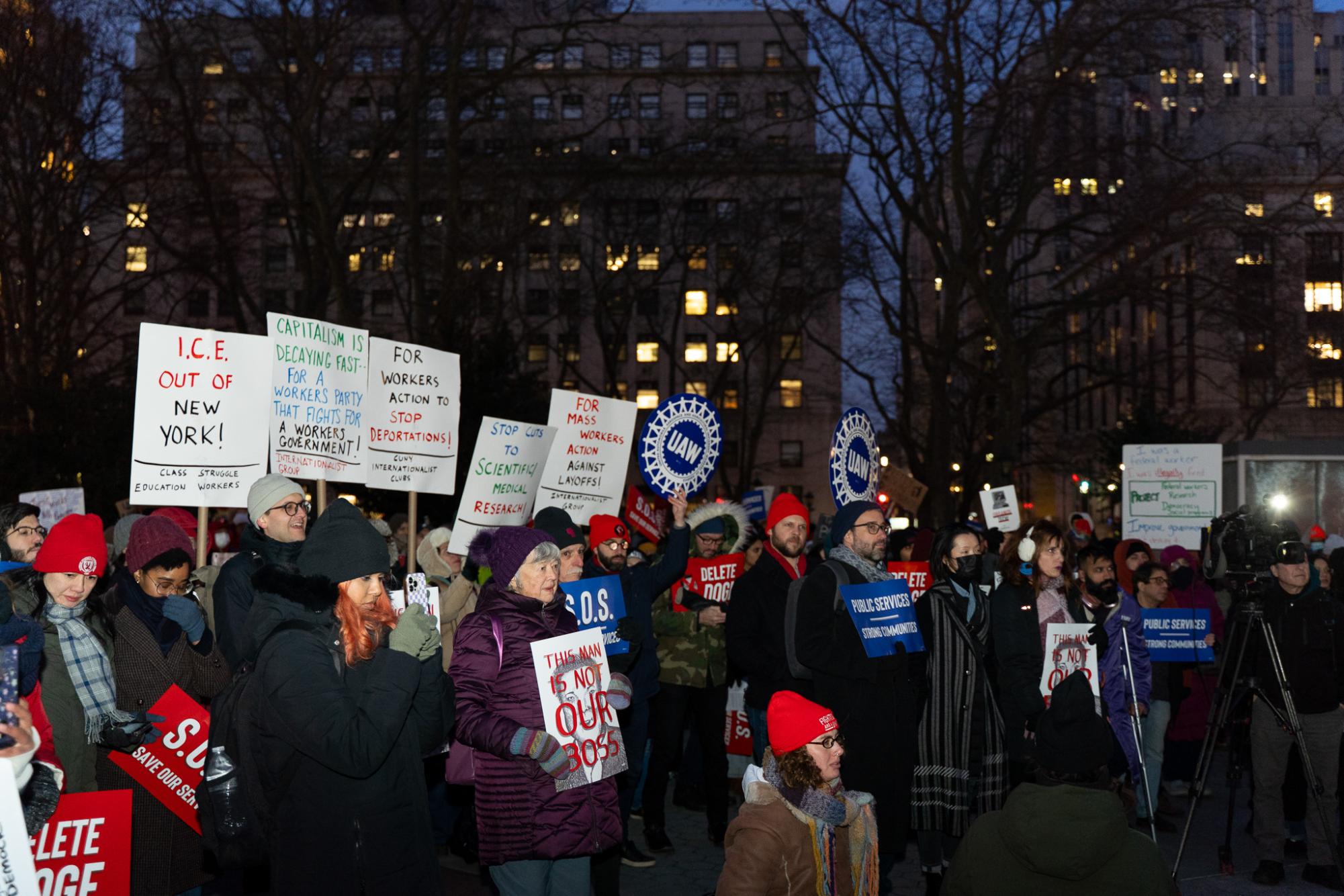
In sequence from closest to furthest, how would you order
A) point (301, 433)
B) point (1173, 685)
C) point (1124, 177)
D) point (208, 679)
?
point (208, 679) < point (301, 433) < point (1173, 685) < point (1124, 177)

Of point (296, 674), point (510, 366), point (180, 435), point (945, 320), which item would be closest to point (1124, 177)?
point (945, 320)

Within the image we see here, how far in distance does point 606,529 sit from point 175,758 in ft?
11.4

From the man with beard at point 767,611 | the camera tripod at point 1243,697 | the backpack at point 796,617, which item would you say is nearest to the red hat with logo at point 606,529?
the man with beard at point 767,611

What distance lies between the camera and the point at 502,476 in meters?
10.1

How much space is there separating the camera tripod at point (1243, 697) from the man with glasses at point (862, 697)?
5.73 feet

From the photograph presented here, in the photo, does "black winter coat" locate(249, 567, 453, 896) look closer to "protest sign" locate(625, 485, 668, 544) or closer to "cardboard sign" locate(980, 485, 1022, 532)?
"protest sign" locate(625, 485, 668, 544)

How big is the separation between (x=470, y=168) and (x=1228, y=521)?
21462 mm

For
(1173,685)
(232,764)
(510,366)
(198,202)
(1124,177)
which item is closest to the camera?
(232,764)

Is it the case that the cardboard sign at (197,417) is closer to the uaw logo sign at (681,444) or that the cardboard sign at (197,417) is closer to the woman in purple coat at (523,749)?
the uaw logo sign at (681,444)

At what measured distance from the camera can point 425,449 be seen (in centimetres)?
1045

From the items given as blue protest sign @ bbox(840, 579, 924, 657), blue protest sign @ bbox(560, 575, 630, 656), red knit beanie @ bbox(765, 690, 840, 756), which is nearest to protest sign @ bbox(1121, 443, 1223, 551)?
blue protest sign @ bbox(840, 579, 924, 657)

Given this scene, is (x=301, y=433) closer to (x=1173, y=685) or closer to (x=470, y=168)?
(x=1173, y=685)

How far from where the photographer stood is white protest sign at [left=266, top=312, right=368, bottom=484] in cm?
934

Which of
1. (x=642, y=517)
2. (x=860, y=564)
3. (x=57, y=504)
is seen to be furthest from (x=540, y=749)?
(x=57, y=504)
